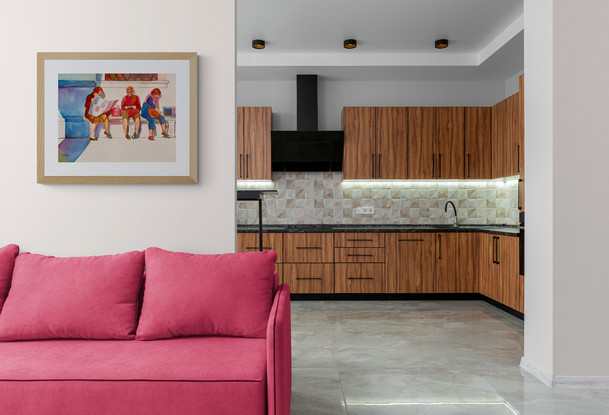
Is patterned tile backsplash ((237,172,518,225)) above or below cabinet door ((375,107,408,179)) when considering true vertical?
below

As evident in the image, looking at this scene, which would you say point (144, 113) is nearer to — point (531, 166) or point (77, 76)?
point (77, 76)

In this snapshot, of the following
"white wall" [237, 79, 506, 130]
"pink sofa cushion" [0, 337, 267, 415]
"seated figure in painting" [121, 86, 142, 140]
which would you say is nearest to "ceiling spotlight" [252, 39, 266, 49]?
"white wall" [237, 79, 506, 130]

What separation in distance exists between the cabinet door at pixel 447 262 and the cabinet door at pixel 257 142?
7.48 ft

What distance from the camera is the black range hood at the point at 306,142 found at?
5.36 metres

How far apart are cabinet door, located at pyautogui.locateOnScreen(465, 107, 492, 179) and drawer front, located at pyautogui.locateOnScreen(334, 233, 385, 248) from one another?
1.41 meters

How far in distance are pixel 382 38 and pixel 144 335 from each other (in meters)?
3.95

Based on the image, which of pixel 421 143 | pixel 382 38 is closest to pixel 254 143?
pixel 382 38

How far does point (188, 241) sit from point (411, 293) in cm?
348

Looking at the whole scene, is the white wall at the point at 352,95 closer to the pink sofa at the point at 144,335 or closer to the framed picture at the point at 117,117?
the framed picture at the point at 117,117

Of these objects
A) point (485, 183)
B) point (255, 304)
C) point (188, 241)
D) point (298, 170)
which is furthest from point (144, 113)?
point (485, 183)

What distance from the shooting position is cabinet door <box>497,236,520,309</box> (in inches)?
165

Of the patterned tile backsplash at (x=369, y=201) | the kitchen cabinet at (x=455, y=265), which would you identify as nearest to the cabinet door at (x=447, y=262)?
the kitchen cabinet at (x=455, y=265)

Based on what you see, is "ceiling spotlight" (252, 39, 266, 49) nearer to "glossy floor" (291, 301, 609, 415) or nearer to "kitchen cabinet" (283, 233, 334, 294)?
"kitchen cabinet" (283, 233, 334, 294)

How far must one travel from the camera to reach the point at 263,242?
16.9 feet
